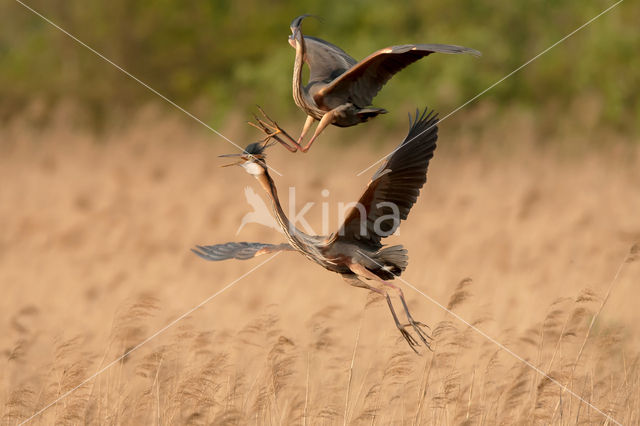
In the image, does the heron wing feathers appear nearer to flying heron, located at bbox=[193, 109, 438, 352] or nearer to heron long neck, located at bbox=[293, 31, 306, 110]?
heron long neck, located at bbox=[293, 31, 306, 110]

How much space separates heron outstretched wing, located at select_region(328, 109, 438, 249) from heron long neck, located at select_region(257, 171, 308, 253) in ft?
0.50

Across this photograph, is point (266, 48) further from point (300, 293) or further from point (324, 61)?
point (324, 61)

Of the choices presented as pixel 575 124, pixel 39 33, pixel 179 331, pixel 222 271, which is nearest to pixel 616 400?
pixel 179 331

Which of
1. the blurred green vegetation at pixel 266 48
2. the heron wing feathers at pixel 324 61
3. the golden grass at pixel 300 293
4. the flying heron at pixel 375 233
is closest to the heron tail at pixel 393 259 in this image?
the flying heron at pixel 375 233

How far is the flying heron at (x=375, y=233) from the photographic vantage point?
3725 mm

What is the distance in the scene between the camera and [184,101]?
633 inches

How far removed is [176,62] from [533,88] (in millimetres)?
5882

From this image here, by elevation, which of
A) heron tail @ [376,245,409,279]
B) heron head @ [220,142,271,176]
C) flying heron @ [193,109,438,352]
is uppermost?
heron head @ [220,142,271,176]

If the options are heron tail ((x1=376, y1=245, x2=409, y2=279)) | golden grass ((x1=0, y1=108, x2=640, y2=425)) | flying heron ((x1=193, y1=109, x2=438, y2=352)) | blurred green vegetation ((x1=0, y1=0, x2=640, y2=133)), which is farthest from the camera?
blurred green vegetation ((x1=0, y1=0, x2=640, y2=133))

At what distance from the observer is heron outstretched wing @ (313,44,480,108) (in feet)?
11.1

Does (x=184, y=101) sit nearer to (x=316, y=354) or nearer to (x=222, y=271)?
(x=222, y=271)

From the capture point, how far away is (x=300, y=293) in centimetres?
1012

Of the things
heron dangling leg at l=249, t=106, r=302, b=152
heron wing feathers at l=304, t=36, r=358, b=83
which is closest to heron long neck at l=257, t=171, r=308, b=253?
heron dangling leg at l=249, t=106, r=302, b=152

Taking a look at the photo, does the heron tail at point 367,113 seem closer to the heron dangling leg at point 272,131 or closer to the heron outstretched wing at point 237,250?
the heron dangling leg at point 272,131
